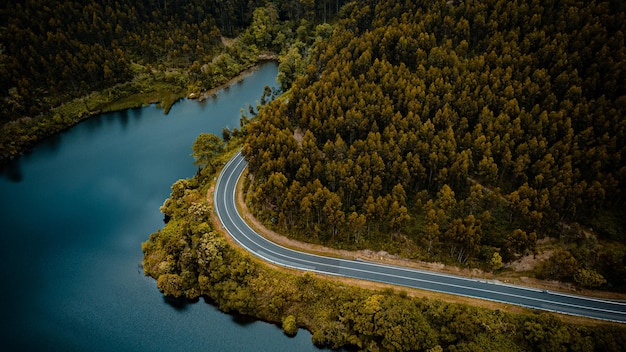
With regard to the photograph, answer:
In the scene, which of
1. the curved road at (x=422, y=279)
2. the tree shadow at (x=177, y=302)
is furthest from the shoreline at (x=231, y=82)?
the tree shadow at (x=177, y=302)

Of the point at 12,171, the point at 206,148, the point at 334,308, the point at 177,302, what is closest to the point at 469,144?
the point at 334,308

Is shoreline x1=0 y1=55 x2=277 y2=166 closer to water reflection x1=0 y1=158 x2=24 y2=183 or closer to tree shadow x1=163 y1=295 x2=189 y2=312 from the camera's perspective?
water reflection x1=0 y1=158 x2=24 y2=183

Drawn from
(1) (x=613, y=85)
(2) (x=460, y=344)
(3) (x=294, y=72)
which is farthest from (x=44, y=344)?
(1) (x=613, y=85)

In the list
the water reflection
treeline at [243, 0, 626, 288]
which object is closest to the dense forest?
the water reflection

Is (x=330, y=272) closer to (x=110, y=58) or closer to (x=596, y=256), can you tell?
(x=596, y=256)

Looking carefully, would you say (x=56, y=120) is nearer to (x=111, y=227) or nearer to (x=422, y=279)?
(x=111, y=227)

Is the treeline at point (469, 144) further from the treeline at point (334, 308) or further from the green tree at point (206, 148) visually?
the green tree at point (206, 148)

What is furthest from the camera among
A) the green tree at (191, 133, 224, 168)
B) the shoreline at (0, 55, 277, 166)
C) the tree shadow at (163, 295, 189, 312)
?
the shoreline at (0, 55, 277, 166)
